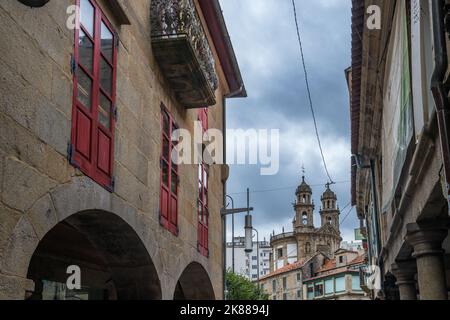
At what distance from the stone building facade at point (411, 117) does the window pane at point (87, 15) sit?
383cm

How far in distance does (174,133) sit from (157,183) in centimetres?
180

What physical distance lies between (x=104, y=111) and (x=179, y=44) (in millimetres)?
2620

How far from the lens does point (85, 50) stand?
7.51 m

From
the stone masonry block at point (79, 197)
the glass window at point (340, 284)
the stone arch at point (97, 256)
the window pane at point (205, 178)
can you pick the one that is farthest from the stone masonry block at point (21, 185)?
the glass window at point (340, 284)

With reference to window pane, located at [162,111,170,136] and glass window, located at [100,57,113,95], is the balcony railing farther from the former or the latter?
glass window, located at [100,57,113,95]

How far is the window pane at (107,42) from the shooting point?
8242 mm

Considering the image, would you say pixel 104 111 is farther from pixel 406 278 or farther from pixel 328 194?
pixel 328 194

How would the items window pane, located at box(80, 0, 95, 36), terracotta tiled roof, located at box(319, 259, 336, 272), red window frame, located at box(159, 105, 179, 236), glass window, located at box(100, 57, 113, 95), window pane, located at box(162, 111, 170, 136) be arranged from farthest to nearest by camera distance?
terracotta tiled roof, located at box(319, 259, 336, 272)
window pane, located at box(162, 111, 170, 136)
red window frame, located at box(159, 105, 179, 236)
glass window, located at box(100, 57, 113, 95)
window pane, located at box(80, 0, 95, 36)

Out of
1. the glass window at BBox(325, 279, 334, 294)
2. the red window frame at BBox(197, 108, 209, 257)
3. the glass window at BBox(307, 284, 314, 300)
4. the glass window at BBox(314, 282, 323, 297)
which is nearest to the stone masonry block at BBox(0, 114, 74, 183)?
the red window frame at BBox(197, 108, 209, 257)

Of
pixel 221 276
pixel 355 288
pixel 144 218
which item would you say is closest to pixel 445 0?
pixel 144 218

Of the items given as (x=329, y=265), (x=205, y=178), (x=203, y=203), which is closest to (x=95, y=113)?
(x=203, y=203)

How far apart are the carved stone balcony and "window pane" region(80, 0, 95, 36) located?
2532 millimetres

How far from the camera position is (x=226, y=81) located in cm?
1828

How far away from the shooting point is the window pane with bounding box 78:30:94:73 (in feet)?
24.0
